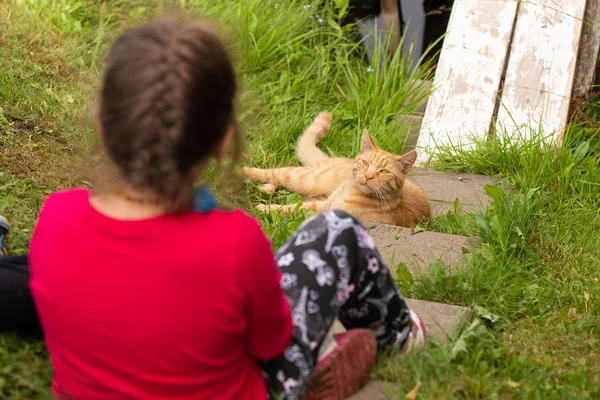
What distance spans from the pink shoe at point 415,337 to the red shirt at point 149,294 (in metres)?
0.83

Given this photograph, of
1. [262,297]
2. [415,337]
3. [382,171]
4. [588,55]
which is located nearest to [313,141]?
[382,171]

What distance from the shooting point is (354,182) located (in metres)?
4.45

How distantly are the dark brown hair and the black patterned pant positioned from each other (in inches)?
22.1

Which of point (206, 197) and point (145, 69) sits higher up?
point (145, 69)

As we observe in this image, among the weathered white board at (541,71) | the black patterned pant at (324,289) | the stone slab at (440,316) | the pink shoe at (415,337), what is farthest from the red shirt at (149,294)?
the weathered white board at (541,71)

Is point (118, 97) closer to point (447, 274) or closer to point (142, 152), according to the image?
point (142, 152)

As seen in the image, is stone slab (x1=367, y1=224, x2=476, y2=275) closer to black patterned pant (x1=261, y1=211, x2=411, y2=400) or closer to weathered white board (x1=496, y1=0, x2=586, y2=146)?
black patterned pant (x1=261, y1=211, x2=411, y2=400)

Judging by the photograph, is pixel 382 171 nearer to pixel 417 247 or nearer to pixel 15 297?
pixel 417 247

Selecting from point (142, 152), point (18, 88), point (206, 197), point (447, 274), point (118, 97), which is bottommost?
point (447, 274)

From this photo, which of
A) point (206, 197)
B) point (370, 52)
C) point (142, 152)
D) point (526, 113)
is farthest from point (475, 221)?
point (370, 52)

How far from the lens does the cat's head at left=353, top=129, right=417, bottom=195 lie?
14.0ft

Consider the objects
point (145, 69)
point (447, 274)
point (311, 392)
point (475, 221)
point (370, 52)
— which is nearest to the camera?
point (145, 69)

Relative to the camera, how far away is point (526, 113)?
4.91 metres

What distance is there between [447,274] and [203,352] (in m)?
1.70
